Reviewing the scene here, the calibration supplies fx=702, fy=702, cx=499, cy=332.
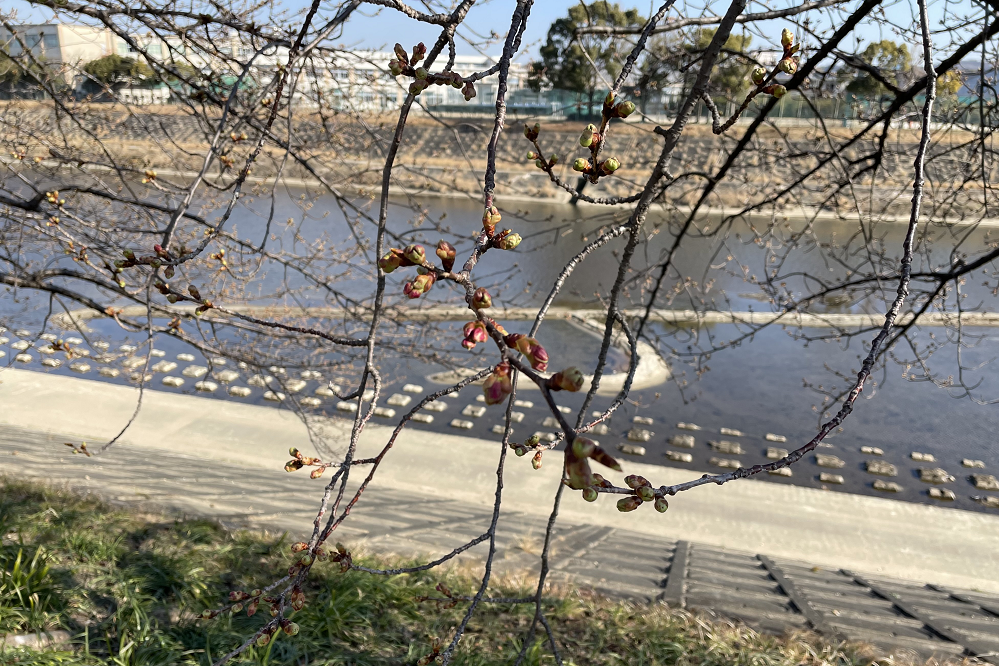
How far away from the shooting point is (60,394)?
8023 millimetres

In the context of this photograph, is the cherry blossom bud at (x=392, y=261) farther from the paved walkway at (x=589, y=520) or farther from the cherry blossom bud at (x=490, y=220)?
the paved walkway at (x=589, y=520)

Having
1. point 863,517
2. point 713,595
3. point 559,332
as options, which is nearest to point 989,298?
point 559,332

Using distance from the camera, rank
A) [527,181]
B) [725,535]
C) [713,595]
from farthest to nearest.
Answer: [527,181] → [725,535] → [713,595]

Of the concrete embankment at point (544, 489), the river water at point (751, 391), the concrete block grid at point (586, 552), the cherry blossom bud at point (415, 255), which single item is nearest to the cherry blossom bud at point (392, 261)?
the cherry blossom bud at point (415, 255)

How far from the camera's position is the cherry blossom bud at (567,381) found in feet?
2.00

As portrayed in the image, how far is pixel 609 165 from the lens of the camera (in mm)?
1056

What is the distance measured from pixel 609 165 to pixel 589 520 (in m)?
5.24

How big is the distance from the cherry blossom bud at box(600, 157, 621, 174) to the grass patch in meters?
2.56

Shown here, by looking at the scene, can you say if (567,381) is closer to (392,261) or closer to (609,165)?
(392,261)

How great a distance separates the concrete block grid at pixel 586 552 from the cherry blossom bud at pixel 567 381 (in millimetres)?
3560

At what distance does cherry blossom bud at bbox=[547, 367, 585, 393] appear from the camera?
0.61m

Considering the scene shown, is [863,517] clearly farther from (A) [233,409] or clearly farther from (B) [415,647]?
(A) [233,409]

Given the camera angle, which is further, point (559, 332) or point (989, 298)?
point (989, 298)

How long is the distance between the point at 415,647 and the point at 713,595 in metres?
1.77
